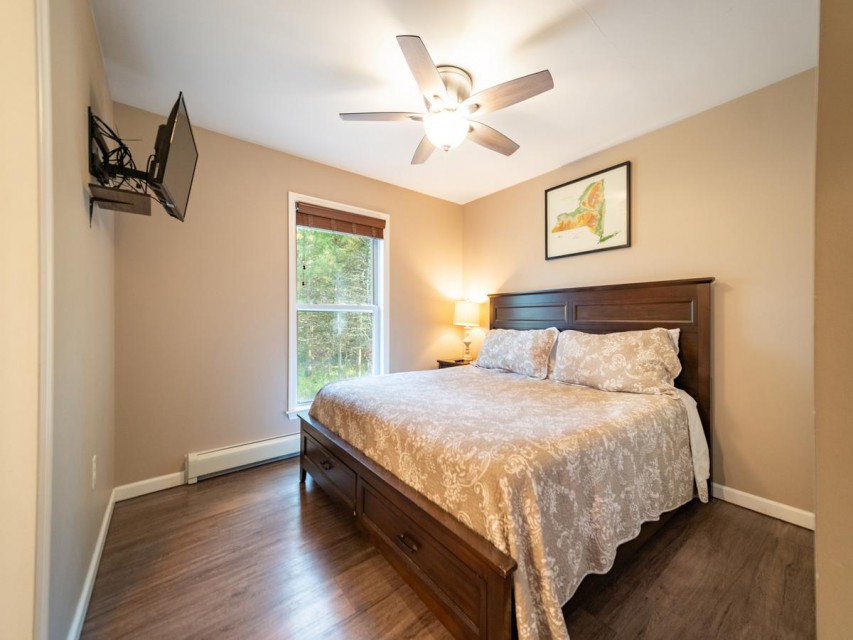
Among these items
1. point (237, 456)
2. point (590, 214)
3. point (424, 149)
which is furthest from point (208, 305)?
point (590, 214)

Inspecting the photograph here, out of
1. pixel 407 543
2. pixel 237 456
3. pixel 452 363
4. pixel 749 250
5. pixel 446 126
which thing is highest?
pixel 446 126

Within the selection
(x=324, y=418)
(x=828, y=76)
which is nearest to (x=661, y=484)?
(x=828, y=76)

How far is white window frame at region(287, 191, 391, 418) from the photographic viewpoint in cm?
291

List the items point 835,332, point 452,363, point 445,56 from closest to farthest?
point 835,332, point 445,56, point 452,363

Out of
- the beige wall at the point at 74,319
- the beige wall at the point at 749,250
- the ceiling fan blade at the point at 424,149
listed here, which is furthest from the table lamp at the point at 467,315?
the beige wall at the point at 74,319

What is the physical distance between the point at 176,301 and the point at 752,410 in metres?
3.94

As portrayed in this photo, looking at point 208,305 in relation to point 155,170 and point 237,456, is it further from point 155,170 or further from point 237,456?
point 155,170

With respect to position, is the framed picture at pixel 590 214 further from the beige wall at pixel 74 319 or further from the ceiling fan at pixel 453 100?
the beige wall at pixel 74 319

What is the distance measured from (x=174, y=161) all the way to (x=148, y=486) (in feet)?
7.05

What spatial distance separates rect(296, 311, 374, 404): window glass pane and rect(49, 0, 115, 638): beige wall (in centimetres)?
141

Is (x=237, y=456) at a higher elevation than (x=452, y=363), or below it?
below

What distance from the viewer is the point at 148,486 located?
228 centimetres

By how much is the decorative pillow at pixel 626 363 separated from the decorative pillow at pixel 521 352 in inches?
8.9

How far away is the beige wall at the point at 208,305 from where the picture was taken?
2256mm
